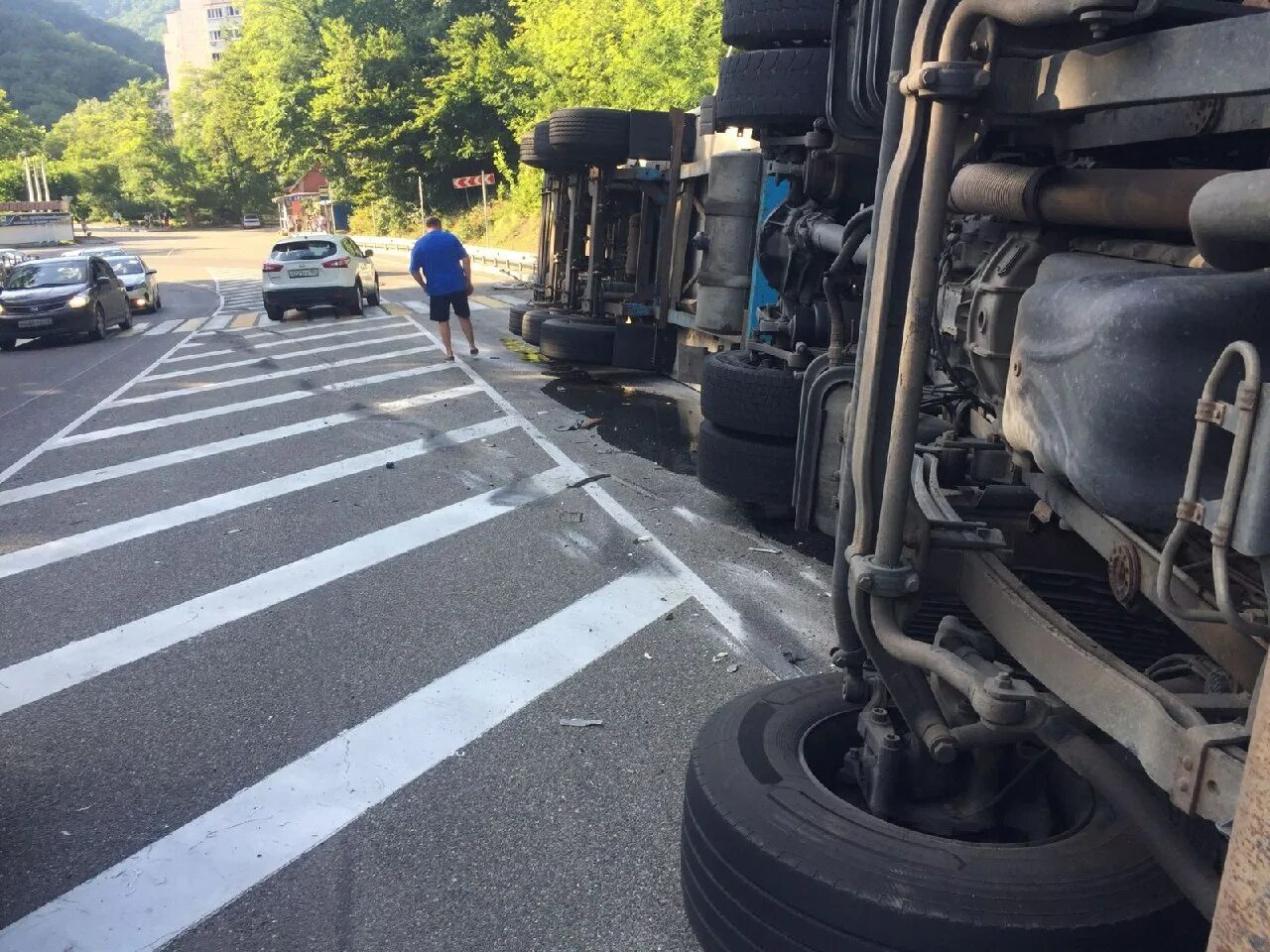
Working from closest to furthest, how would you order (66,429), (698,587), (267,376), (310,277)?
(698,587)
(66,429)
(267,376)
(310,277)

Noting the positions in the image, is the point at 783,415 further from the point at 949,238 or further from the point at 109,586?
the point at 109,586

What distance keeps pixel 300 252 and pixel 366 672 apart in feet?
54.6

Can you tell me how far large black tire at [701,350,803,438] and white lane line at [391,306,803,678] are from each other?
879 millimetres

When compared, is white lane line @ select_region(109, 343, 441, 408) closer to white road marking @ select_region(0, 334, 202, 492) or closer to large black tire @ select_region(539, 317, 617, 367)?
white road marking @ select_region(0, 334, 202, 492)

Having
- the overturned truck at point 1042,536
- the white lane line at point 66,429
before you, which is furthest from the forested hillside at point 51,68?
the overturned truck at point 1042,536

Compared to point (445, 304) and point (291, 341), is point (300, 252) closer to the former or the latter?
point (291, 341)

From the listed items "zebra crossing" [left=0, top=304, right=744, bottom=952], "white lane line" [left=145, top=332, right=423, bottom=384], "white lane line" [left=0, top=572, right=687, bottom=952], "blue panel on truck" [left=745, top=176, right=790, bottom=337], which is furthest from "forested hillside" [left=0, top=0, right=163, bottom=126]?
"white lane line" [left=0, top=572, right=687, bottom=952]

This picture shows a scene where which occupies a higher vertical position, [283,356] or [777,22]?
[777,22]

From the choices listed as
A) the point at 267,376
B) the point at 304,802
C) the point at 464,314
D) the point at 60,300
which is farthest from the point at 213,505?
the point at 60,300

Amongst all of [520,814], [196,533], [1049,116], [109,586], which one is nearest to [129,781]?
[520,814]

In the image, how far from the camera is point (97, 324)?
17.6 meters

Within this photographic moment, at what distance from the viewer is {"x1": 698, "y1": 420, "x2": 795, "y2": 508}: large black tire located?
20.1ft

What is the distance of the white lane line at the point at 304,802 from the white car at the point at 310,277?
15804 millimetres

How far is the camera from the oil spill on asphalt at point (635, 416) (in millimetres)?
8656
